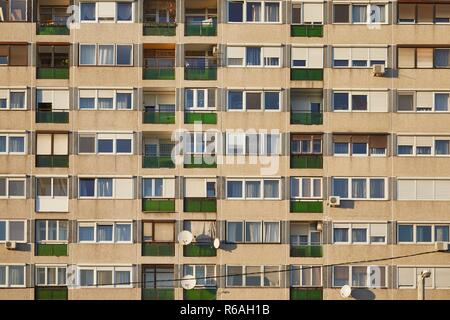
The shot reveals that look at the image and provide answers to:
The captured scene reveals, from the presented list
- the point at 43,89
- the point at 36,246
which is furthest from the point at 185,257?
the point at 43,89

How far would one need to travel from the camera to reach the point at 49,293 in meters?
58.2

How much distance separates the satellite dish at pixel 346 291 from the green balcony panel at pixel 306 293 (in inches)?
42.2

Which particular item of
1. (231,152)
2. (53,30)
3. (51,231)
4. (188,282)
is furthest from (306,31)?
(51,231)

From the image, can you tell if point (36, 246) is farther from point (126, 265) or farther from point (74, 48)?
point (74, 48)

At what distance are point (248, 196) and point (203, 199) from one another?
91.1 inches

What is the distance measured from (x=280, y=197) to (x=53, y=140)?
12.0 metres

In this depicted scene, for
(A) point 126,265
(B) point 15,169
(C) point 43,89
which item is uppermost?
(C) point 43,89

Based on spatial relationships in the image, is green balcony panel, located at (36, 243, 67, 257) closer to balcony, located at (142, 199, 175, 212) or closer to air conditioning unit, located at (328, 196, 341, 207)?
balcony, located at (142, 199, 175, 212)

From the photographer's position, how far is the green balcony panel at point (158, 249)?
58.6 meters

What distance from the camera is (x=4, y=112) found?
5969cm

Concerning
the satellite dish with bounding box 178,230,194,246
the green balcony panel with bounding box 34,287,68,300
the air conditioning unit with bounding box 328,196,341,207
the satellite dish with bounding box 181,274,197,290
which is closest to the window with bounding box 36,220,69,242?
the green balcony panel with bounding box 34,287,68,300

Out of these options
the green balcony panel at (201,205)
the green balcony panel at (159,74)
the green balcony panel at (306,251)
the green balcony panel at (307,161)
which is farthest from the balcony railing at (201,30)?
the green balcony panel at (306,251)

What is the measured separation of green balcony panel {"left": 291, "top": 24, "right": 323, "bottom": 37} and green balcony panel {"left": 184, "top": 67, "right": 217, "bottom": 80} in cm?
454

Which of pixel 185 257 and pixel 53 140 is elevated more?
pixel 53 140
